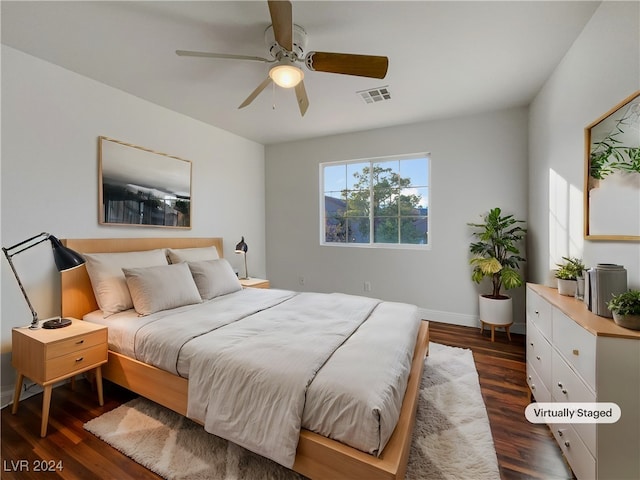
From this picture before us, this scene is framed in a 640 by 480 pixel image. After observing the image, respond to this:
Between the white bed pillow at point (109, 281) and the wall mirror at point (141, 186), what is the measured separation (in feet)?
1.47

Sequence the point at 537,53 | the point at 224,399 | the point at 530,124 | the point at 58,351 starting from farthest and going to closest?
the point at 530,124 < the point at 537,53 < the point at 58,351 < the point at 224,399

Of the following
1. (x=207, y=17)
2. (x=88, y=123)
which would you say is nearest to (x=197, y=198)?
(x=88, y=123)

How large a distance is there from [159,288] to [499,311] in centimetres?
349

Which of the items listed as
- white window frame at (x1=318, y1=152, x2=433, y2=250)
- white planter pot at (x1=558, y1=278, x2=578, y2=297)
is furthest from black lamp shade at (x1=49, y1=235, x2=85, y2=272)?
white planter pot at (x1=558, y1=278, x2=578, y2=297)

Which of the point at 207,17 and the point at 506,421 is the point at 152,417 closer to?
the point at 506,421

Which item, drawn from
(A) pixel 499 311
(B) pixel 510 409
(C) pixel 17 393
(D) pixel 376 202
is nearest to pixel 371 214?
(D) pixel 376 202

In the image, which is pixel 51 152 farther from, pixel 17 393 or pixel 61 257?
pixel 17 393

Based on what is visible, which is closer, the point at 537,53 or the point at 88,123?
the point at 537,53

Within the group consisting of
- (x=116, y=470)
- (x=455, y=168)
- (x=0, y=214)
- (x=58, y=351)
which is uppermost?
(x=455, y=168)

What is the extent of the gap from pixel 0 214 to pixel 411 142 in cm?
423

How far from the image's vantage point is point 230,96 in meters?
3.03

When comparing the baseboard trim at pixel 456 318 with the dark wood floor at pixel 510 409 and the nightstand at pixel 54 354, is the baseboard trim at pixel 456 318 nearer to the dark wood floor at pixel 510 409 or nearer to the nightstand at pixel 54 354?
the dark wood floor at pixel 510 409

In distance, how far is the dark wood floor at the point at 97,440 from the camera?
1536mm

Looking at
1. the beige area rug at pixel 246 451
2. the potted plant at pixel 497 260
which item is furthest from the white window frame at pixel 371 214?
the beige area rug at pixel 246 451
